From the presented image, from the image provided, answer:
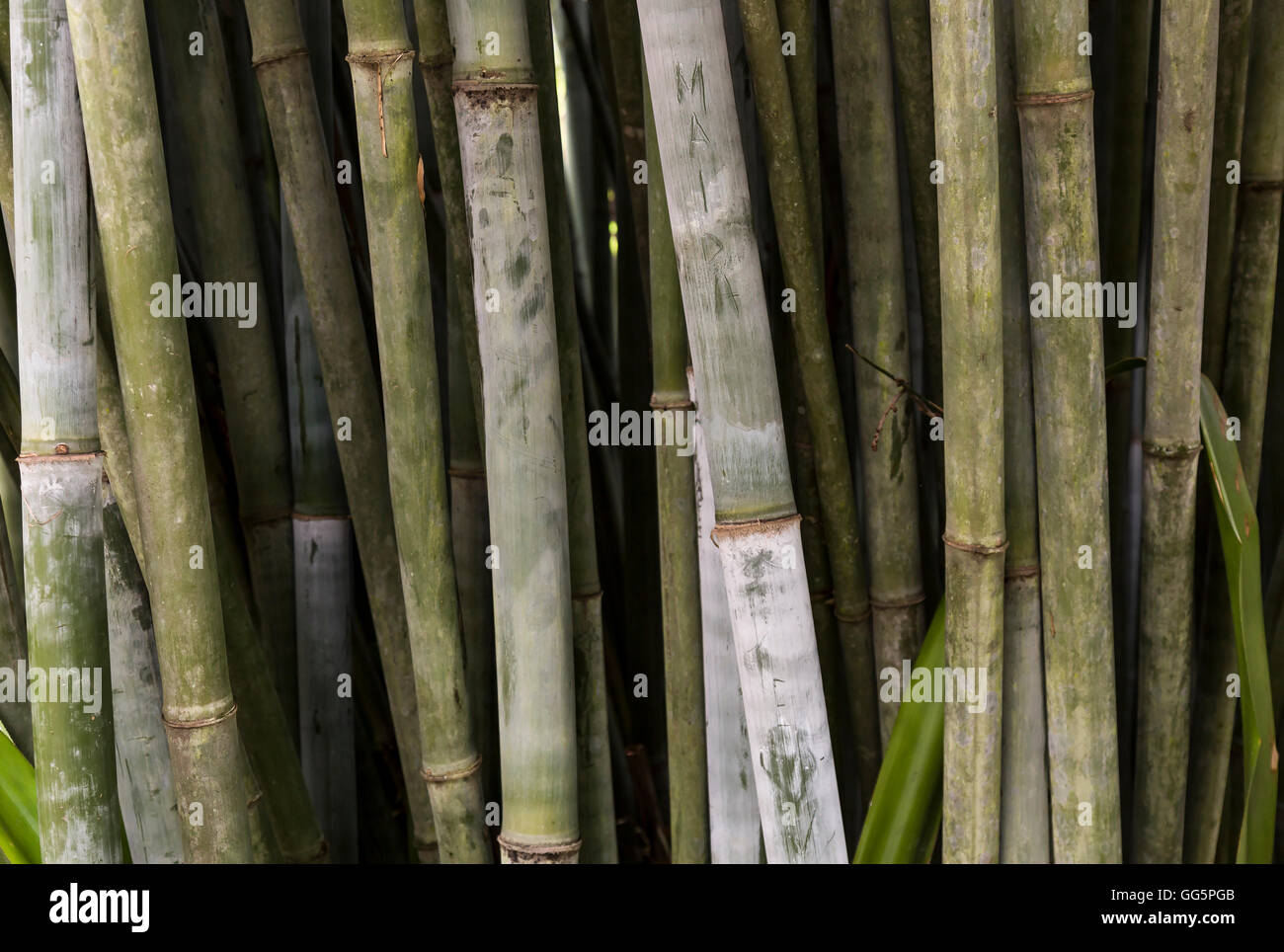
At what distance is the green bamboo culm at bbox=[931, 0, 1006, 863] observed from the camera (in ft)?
2.17

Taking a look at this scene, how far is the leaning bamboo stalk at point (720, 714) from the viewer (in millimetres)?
823

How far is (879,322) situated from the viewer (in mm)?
862

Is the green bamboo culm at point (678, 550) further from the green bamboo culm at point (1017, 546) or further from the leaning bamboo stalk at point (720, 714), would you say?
the green bamboo culm at point (1017, 546)

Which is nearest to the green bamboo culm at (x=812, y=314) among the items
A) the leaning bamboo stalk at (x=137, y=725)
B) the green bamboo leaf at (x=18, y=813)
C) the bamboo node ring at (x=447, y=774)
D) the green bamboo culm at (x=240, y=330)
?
the bamboo node ring at (x=447, y=774)

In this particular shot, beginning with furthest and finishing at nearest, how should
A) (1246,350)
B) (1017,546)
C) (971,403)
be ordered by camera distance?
(1246,350), (1017,546), (971,403)

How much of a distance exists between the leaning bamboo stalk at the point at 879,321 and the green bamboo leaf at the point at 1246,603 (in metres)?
0.23

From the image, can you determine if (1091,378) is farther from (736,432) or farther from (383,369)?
(383,369)

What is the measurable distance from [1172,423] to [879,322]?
0.78 feet

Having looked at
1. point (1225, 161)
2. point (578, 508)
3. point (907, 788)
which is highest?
point (1225, 161)

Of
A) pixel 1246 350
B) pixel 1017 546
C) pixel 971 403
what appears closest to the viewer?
pixel 971 403

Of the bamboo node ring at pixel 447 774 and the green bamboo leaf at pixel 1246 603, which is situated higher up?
the green bamboo leaf at pixel 1246 603

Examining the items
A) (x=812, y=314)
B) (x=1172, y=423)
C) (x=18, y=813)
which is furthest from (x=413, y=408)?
(x=1172, y=423)

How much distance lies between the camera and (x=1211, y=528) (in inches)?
39.0

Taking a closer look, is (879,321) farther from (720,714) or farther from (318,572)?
(318,572)
